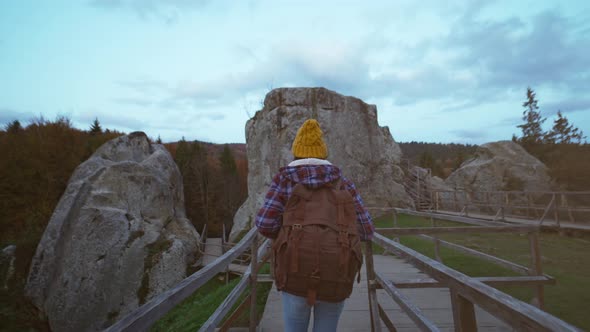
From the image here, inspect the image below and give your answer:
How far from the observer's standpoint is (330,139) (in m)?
16.5

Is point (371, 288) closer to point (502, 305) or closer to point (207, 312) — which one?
point (502, 305)

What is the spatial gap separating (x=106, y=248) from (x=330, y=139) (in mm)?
12520

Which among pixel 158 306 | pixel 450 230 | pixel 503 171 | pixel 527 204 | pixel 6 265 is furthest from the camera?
pixel 503 171

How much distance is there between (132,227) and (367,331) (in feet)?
49.4

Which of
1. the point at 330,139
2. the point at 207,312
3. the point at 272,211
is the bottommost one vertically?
the point at 207,312

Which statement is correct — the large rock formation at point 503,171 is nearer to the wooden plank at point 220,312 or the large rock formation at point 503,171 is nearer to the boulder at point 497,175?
the boulder at point 497,175

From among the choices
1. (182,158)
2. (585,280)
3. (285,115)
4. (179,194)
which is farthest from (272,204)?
(182,158)

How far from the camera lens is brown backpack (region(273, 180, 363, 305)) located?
1.61 metres

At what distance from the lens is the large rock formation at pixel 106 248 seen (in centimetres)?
1385

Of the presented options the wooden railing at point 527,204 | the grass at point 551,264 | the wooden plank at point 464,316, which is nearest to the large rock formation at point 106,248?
the grass at point 551,264

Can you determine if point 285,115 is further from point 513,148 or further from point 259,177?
point 513,148

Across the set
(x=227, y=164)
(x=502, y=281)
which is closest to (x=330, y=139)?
(x=502, y=281)

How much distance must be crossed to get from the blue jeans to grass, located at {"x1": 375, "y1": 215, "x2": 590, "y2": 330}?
4.24 m

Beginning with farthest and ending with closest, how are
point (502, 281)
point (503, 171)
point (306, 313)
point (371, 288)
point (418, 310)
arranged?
point (503, 171)
point (502, 281)
point (371, 288)
point (418, 310)
point (306, 313)
